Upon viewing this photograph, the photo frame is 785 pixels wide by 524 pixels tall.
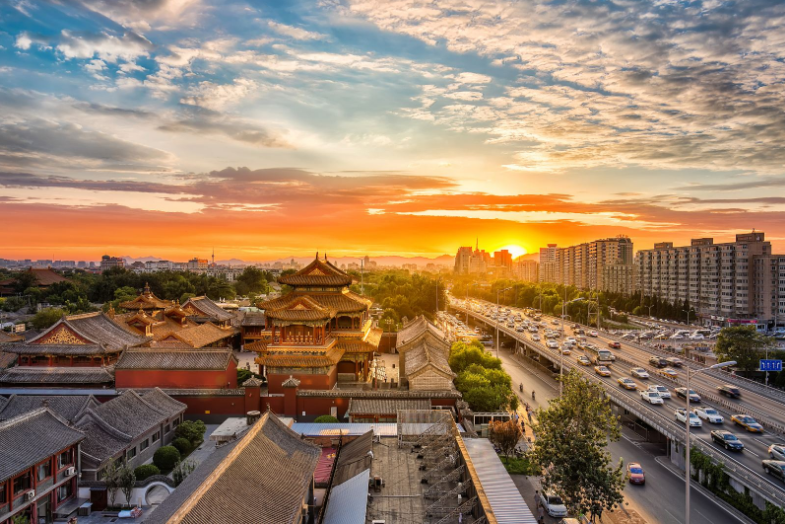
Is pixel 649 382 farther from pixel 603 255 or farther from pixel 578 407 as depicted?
pixel 603 255

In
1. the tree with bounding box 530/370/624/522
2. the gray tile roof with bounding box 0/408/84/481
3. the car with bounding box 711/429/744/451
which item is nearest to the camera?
the tree with bounding box 530/370/624/522

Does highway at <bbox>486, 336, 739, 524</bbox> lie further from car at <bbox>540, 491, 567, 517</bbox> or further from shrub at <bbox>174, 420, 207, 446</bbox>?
shrub at <bbox>174, 420, 207, 446</bbox>

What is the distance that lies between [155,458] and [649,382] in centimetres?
4003

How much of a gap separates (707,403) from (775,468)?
13.6m

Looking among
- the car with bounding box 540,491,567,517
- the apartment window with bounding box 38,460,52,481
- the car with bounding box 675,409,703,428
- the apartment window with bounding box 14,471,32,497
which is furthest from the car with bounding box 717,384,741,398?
the apartment window with bounding box 14,471,32,497

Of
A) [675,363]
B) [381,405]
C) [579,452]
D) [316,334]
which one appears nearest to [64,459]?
[316,334]

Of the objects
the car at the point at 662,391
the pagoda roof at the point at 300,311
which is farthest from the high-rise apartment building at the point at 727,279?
the pagoda roof at the point at 300,311

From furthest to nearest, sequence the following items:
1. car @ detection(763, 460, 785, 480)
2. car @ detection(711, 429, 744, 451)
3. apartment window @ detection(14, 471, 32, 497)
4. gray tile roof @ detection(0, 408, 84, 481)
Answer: car @ detection(711, 429, 744, 451) → car @ detection(763, 460, 785, 480) → apartment window @ detection(14, 471, 32, 497) → gray tile roof @ detection(0, 408, 84, 481)

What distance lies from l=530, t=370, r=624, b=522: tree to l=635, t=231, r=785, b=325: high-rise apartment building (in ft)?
251

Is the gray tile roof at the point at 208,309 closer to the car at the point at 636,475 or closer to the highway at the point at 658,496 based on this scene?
the highway at the point at 658,496

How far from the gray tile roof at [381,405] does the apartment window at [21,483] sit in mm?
16423

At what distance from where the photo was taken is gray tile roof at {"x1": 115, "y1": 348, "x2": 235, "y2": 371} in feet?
118

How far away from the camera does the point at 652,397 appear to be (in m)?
36.6

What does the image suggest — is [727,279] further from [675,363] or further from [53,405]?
[53,405]
